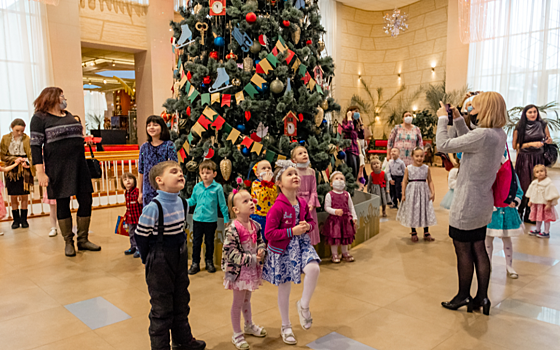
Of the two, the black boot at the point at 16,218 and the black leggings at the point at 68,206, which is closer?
the black leggings at the point at 68,206

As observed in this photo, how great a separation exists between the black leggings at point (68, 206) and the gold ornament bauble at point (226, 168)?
1.70 metres

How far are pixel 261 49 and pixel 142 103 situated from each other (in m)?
9.44

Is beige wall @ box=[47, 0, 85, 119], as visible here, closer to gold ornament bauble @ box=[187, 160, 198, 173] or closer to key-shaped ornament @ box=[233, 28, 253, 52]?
gold ornament bauble @ box=[187, 160, 198, 173]

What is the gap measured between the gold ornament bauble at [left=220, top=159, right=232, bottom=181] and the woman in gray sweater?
7.22ft

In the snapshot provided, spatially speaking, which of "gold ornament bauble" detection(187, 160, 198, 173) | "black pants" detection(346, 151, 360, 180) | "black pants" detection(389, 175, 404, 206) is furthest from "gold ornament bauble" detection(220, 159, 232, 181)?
"black pants" detection(389, 175, 404, 206)

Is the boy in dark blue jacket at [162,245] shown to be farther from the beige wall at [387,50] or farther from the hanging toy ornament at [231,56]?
the beige wall at [387,50]

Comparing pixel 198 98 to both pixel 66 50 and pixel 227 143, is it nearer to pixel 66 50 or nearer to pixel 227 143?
pixel 227 143

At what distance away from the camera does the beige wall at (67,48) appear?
10602 millimetres

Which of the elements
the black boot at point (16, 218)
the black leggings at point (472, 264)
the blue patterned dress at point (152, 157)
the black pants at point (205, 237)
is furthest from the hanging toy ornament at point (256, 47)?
the black boot at point (16, 218)

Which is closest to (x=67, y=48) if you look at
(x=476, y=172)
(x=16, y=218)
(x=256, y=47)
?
(x=16, y=218)

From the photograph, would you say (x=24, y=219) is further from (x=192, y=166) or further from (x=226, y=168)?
(x=226, y=168)

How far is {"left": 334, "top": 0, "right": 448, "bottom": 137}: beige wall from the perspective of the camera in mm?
16469

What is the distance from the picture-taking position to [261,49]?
15.2 feet

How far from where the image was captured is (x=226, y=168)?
14.4 feet
